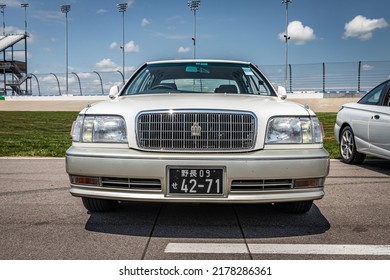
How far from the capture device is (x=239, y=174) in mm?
3303

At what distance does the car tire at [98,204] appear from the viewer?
157 inches

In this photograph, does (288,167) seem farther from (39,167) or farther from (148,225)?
(39,167)

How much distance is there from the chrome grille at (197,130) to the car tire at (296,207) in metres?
0.95

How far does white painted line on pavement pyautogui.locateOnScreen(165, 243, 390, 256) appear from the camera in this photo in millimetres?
3092

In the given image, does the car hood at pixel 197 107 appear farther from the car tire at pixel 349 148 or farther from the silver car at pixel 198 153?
the car tire at pixel 349 148

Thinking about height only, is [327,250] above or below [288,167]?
below

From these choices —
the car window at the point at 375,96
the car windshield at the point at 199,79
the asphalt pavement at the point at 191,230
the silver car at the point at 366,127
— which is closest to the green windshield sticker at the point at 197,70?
the car windshield at the point at 199,79

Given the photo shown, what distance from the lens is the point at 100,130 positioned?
3604 millimetres

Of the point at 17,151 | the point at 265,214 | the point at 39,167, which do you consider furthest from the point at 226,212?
the point at 17,151

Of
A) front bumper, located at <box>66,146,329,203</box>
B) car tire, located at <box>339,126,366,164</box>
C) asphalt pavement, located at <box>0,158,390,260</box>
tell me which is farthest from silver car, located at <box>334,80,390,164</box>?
front bumper, located at <box>66,146,329,203</box>

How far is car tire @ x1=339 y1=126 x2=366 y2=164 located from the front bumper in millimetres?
3934

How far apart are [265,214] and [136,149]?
4.76 ft

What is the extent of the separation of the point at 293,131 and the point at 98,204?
1.83 metres
